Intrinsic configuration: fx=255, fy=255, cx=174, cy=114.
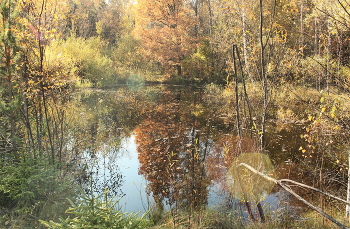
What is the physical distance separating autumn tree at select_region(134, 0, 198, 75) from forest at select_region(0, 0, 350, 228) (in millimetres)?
118

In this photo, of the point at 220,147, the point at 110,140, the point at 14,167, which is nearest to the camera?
the point at 14,167

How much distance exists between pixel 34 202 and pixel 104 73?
64.1 feet

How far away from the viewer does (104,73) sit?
22047 millimetres

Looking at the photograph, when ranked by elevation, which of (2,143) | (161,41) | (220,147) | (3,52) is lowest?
(220,147)

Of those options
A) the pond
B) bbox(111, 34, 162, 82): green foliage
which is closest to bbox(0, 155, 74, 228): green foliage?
the pond

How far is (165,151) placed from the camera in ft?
23.6

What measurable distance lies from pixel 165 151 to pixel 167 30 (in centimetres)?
1605

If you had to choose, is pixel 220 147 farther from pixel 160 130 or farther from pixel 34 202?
pixel 34 202

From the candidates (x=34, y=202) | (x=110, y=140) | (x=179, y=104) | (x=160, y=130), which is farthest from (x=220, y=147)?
(x=179, y=104)

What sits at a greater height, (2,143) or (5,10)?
(5,10)

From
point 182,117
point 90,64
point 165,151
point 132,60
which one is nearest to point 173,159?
point 165,151

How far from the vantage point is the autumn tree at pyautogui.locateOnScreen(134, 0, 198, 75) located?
20938 millimetres

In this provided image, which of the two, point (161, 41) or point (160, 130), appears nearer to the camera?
point (160, 130)

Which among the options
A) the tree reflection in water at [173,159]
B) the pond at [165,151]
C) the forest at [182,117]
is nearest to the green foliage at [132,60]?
the forest at [182,117]
